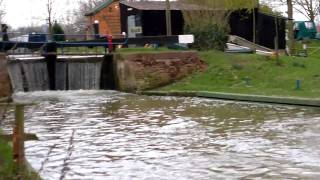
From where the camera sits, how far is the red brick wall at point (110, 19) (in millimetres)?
46969

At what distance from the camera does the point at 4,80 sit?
86.2ft

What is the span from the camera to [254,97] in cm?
2122

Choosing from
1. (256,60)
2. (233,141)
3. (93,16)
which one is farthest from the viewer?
(93,16)

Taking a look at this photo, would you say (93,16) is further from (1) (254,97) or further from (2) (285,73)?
(1) (254,97)

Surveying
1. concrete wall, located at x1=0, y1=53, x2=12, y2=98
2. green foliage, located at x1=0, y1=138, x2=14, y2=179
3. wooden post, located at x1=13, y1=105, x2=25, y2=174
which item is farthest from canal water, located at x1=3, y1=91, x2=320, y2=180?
concrete wall, located at x1=0, y1=53, x2=12, y2=98

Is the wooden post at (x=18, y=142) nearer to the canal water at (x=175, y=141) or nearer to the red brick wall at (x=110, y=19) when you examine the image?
the canal water at (x=175, y=141)

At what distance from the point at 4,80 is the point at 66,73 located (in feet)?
16.0

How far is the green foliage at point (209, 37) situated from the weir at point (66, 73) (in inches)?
196

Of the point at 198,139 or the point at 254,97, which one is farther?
the point at 254,97

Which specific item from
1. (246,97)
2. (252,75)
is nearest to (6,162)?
(246,97)

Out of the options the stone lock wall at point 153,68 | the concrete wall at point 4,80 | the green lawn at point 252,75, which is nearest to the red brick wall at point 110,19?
the green lawn at point 252,75

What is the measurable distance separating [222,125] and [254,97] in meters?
5.76

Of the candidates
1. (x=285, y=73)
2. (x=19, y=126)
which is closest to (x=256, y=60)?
(x=285, y=73)

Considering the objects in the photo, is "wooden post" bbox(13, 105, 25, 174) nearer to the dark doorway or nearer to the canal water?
the canal water
